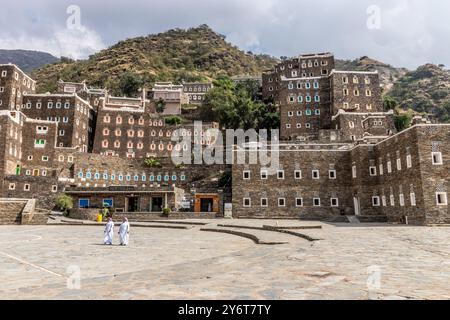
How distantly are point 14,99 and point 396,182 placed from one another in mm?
62214

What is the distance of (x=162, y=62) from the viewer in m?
130

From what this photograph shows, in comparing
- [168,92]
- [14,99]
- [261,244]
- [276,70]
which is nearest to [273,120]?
[276,70]

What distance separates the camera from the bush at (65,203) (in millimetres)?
41281

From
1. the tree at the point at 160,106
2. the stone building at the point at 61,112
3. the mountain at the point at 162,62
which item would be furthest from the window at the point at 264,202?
the mountain at the point at 162,62

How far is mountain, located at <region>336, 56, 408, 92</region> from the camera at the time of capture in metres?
163

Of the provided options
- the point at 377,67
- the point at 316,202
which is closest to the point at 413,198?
the point at 316,202

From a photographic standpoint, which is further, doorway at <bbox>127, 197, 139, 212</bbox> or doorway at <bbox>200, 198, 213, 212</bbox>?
→ doorway at <bbox>200, 198, 213, 212</bbox>

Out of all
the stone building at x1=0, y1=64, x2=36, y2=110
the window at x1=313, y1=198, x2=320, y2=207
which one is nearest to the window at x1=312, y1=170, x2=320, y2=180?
the window at x1=313, y1=198, x2=320, y2=207

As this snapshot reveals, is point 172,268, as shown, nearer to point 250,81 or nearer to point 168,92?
point 168,92

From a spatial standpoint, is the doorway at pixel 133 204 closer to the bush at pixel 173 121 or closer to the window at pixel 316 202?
the window at pixel 316 202

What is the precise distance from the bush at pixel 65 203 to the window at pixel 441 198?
37.8 metres

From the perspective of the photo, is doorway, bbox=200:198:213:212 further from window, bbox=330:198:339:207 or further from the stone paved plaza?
the stone paved plaza

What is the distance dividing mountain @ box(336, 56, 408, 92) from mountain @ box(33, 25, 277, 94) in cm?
4308

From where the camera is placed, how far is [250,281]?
7.24 metres
